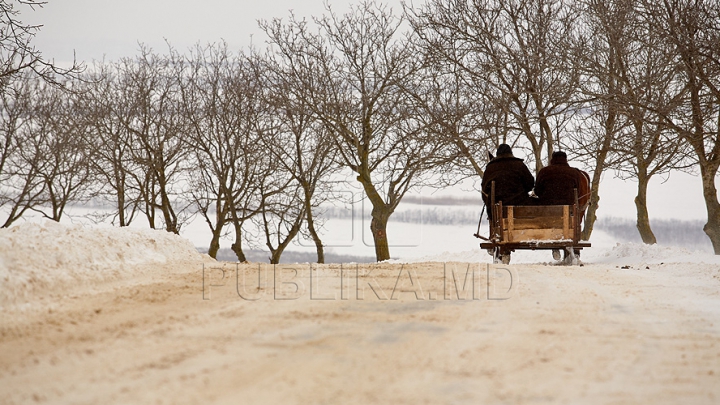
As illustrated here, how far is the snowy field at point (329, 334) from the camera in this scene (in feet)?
11.2

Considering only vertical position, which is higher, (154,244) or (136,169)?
(136,169)

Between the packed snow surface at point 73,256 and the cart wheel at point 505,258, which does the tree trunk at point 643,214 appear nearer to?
the cart wheel at point 505,258

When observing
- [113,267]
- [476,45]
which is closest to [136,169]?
Result: [476,45]

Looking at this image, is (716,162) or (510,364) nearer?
(510,364)

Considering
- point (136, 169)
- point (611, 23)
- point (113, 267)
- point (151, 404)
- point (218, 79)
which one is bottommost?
point (151, 404)

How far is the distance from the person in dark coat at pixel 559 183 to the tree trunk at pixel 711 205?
17.1 ft

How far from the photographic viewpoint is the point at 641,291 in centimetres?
746

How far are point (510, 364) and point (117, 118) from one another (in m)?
27.2

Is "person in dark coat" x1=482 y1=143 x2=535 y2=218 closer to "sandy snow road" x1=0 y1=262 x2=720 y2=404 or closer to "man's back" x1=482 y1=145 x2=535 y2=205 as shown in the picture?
"man's back" x1=482 y1=145 x2=535 y2=205

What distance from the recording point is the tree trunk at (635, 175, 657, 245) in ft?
73.8

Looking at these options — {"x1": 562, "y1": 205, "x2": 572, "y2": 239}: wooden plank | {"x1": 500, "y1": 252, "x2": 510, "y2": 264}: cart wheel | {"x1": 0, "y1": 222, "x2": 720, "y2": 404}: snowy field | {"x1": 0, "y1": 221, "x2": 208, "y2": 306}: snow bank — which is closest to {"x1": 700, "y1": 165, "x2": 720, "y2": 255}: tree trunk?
{"x1": 562, "y1": 205, "x2": 572, "y2": 239}: wooden plank

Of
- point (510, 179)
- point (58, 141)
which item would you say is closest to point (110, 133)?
point (58, 141)

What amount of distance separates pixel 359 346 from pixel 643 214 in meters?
21.0

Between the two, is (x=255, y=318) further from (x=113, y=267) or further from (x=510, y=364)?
(x=113, y=267)
